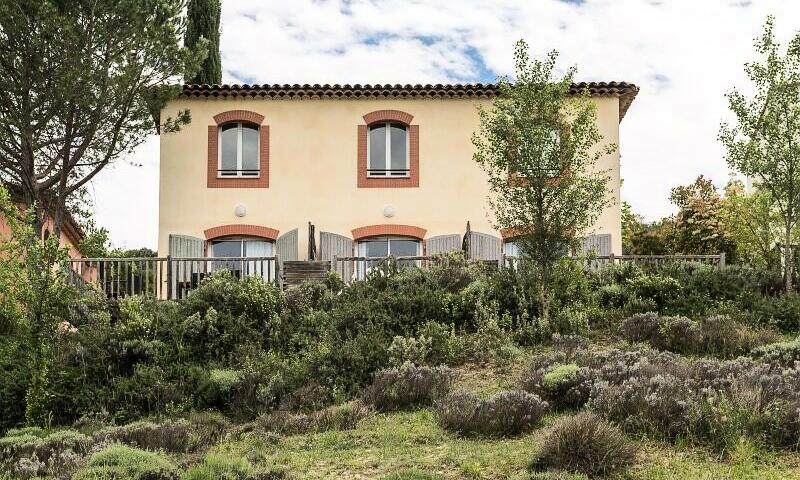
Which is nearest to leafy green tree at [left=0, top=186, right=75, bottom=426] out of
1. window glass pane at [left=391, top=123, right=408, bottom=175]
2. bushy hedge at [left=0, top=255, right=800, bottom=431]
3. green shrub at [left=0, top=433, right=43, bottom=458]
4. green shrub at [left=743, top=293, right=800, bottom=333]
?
bushy hedge at [left=0, top=255, right=800, bottom=431]

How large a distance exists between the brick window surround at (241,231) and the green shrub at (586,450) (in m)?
14.2

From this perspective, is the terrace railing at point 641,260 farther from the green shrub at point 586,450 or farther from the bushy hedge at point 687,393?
the green shrub at point 586,450

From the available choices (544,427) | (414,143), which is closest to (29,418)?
(544,427)

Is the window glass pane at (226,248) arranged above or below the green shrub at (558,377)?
above

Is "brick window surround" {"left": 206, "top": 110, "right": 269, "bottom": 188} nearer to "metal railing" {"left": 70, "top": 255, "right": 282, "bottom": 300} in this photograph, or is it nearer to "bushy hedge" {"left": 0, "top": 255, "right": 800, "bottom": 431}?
"metal railing" {"left": 70, "top": 255, "right": 282, "bottom": 300}

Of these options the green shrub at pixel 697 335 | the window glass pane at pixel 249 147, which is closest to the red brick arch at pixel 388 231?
the window glass pane at pixel 249 147

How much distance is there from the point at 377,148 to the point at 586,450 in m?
15.1

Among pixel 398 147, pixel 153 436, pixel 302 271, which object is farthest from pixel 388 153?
pixel 153 436

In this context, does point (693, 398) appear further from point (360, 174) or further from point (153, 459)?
point (360, 174)

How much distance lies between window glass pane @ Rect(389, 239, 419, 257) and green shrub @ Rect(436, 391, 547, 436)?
1187cm

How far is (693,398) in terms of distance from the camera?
1081 cm

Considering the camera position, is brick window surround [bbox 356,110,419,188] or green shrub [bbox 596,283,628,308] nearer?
green shrub [bbox 596,283,628,308]

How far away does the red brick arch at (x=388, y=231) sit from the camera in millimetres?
23094

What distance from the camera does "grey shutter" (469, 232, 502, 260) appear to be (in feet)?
72.5
